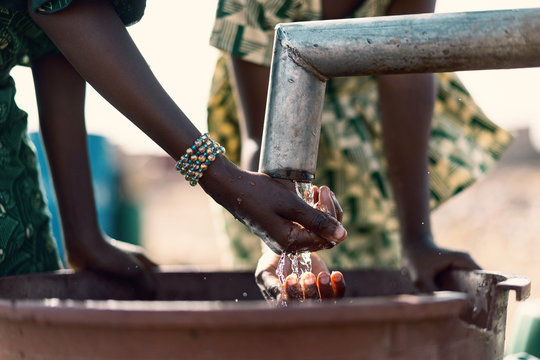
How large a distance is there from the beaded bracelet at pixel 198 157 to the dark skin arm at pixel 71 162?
21.1 inches

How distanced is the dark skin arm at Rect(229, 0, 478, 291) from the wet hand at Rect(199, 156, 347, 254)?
546 mm

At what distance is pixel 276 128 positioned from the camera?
98 centimetres

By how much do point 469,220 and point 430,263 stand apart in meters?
12.3

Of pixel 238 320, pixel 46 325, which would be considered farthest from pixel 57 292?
pixel 238 320

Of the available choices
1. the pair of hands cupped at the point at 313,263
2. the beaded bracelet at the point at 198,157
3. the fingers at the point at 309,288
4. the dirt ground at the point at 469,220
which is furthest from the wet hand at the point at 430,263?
the dirt ground at the point at 469,220

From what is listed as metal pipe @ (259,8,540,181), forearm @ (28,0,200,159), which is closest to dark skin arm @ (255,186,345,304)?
metal pipe @ (259,8,540,181)

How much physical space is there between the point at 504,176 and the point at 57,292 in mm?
17762

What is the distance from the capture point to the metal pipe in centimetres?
87

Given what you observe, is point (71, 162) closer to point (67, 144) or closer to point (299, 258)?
point (67, 144)

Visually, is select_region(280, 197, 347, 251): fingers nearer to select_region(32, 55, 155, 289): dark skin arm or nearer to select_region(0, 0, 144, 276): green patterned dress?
select_region(0, 0, 144, 276): green patterned dress

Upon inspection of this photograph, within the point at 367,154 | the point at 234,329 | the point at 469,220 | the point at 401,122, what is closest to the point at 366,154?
the point at 367,154

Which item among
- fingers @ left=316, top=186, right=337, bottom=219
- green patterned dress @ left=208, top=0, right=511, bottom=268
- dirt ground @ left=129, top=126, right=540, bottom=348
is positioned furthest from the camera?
dirt ground @ left=129, top=126, right=540, bottom=348

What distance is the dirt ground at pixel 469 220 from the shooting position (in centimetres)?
822

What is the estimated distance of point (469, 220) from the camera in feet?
43.1
